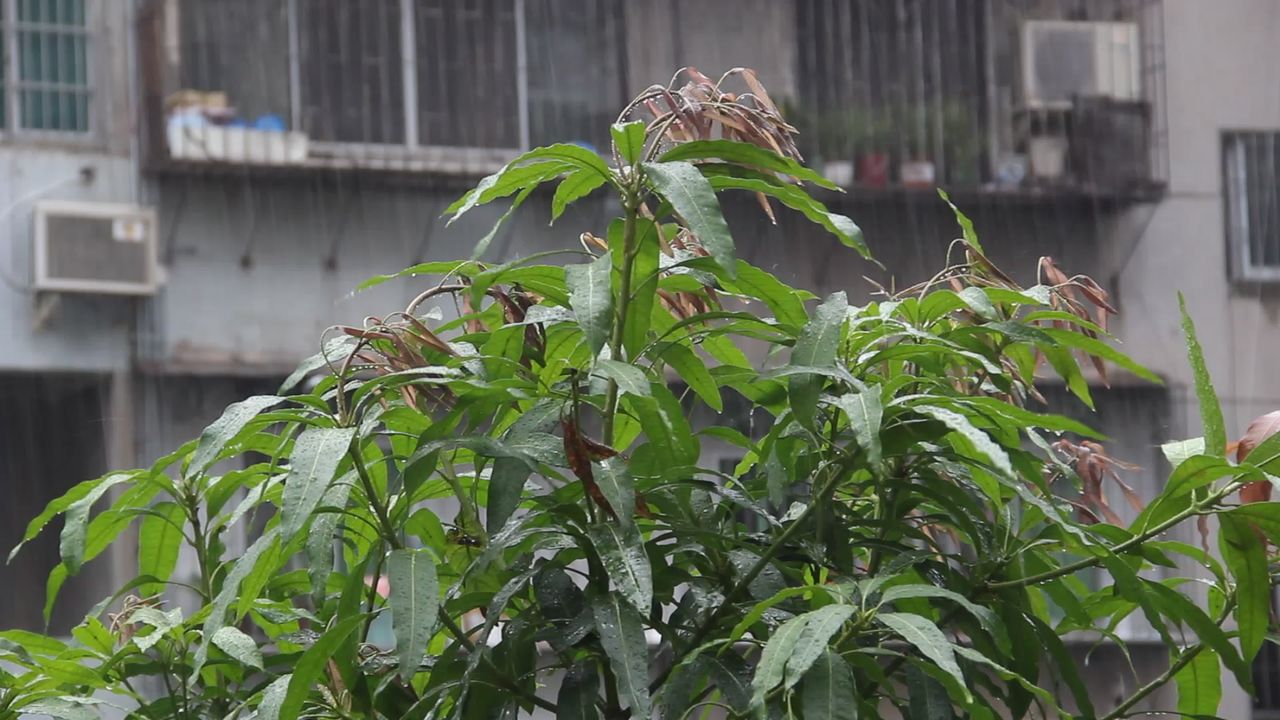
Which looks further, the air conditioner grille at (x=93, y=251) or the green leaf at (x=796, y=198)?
the air conditioner grille at (x=93, y=251)

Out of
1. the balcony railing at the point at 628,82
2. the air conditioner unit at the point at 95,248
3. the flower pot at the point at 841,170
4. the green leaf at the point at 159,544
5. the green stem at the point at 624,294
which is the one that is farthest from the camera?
the flower pot at the point at 841,170

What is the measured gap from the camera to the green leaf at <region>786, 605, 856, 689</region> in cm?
113

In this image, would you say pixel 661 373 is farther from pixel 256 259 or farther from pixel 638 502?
pixel 256 259

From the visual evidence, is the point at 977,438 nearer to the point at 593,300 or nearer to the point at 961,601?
the point at 961,601

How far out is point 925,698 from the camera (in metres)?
1.32

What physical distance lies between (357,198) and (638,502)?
19.3ft

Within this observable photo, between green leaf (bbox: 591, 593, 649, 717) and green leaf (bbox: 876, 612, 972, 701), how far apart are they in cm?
17

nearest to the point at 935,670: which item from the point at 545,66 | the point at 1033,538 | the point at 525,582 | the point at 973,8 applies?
the point at 1033,538

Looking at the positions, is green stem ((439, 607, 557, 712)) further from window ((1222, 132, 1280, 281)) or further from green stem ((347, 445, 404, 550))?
window ((1222, 132, 1280, 281))

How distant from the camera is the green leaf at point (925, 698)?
1.30 metres

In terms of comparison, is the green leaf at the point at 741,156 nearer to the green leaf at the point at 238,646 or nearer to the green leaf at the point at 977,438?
the green leaf at the point at 977,438

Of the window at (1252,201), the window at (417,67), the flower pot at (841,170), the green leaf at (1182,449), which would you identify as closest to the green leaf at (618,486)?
the green leaf at (1182,449)

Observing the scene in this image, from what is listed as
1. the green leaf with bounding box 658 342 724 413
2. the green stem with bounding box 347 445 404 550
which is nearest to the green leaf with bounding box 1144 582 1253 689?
the green leaf with bounding box 658 342 724 413

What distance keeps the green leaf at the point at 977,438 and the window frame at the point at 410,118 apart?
574 centimetres
